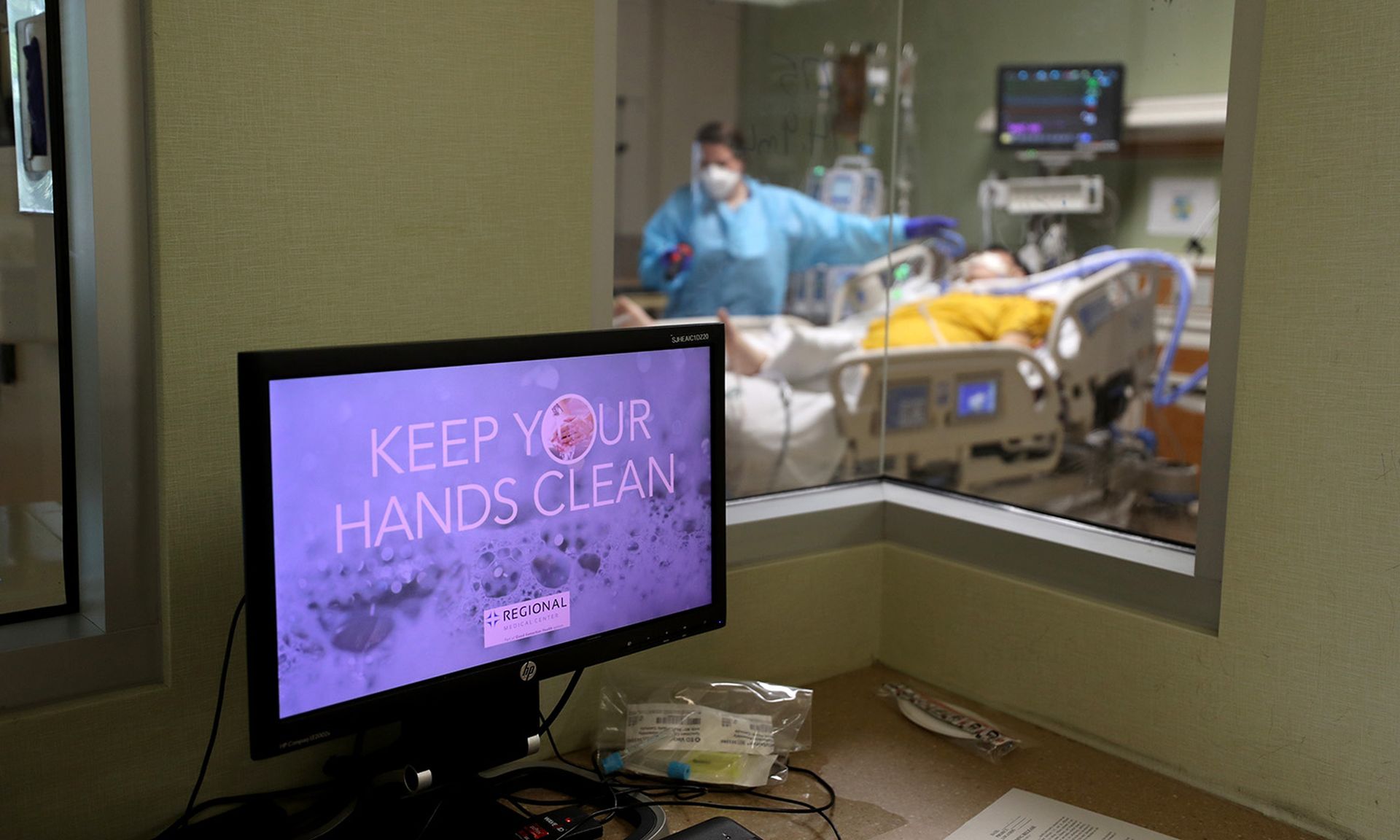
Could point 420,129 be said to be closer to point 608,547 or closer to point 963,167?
point 608,547

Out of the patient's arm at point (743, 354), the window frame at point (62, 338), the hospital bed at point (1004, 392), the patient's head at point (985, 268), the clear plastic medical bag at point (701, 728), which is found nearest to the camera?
the window frame at point (62, 338)

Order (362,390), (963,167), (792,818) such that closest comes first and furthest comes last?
1. (362,390)
2. (792,818)
3. (963,167)

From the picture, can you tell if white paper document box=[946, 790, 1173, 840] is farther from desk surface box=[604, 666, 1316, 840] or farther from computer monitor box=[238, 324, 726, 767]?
computer monitor box=[238, 324, 726, 767]

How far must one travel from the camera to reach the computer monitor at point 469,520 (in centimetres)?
84

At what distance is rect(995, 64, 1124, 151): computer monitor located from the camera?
2.38 m

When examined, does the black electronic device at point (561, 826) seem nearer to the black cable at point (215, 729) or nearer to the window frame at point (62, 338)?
the black cable at point (215, 729)

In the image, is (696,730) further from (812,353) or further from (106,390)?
(812,353)

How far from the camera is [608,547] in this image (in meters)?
1.05

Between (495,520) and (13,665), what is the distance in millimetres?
415

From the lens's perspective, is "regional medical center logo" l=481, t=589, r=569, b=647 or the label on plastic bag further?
the label on plastic bag

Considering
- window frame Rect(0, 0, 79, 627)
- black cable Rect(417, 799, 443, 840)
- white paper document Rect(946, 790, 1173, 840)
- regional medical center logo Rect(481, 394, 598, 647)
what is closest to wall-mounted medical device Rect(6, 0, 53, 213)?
window frame Rect(0, 0, 79, 627)

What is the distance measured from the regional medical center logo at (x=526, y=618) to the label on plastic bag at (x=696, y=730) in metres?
0.24

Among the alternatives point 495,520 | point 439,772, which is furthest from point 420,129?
point 439,772

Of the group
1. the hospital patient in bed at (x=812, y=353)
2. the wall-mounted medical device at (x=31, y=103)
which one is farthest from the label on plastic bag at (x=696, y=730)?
the wall-mounted medical device at (x=31, y=103)
